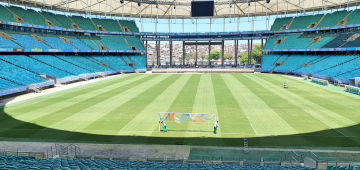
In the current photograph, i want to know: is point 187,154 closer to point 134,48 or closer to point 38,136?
point 38,136

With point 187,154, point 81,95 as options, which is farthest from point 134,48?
point 187,154

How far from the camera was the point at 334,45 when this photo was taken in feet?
182

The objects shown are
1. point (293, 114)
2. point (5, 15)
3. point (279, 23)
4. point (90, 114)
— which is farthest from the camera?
point (279, 23)

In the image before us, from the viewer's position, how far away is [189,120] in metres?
18.7

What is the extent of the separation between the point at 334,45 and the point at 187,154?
5416cm

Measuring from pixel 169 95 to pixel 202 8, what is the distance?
1781 inches

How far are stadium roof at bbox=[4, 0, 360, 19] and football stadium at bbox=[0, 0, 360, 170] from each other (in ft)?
1.13

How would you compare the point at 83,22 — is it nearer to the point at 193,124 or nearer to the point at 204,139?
the point at 193,124

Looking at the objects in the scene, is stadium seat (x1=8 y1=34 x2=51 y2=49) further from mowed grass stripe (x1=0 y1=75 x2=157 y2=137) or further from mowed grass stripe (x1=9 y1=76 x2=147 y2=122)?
mowed grass stripe (x1=0 y1=75 x2=157 y2=137)

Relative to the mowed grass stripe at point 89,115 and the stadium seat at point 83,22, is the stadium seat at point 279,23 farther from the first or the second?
the mowed grass stripe at point 89,115

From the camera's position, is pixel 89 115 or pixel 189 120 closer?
pixel 189 120

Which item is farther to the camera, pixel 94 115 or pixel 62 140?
pixel 94 115

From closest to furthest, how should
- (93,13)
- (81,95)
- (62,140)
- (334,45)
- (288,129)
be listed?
(62,140), (288,129), (81,95), (334,45), (93,13)

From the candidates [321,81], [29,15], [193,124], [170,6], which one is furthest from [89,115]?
[170,6]
